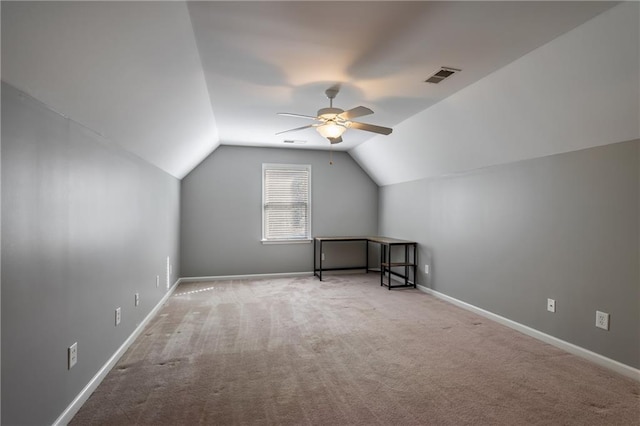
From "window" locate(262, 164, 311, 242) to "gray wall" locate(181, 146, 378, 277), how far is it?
0.35 feet

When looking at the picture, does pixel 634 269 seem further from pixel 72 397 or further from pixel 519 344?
pixel 72 397

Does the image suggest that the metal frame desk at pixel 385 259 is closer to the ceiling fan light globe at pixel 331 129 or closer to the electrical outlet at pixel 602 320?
the ceiling fan light globe at pixel 331 129

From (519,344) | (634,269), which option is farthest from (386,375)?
(634,269)

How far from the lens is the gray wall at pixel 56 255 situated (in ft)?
4.84

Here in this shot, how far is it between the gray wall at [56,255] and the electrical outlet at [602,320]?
3938 millimetres

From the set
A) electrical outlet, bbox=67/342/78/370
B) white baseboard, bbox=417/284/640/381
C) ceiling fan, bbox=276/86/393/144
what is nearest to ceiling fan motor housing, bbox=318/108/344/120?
ceiling fan, bbox=276/86/393/144

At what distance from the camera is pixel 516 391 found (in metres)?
2.32

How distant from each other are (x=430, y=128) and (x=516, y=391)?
Answer: 3035mm

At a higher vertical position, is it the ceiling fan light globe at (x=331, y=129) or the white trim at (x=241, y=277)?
the ceiling fan light globe at (x=331, y=129)

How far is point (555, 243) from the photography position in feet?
10.4

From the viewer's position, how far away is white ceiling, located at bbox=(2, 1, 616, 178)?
1.52m

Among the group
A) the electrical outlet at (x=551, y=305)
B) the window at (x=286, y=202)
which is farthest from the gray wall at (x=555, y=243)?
the window at (x=286, y=202)

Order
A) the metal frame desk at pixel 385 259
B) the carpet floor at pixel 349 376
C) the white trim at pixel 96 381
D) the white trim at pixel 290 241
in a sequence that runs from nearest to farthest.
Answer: the white trim at pixel 96 381 → the carpet floor at pixel 349 376 → the metal frame desk at pixel 385 259 → the white trim at pixel 290 241

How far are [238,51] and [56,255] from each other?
1867mm
